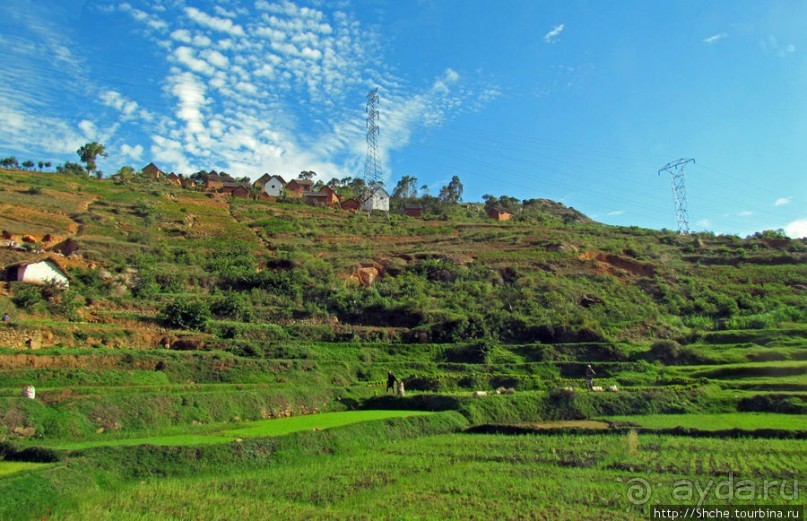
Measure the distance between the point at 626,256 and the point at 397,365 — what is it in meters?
34.9

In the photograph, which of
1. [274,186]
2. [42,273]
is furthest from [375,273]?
[274,186]

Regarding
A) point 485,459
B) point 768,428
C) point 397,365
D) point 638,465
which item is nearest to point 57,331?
point 397,365

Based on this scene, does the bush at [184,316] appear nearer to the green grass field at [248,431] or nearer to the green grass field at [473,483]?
the green grass field at [248,431]

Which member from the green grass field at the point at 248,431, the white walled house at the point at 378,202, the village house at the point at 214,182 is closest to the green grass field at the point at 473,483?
the green grass field at the point at 248,431

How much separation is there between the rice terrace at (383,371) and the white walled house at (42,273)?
1.10 metres

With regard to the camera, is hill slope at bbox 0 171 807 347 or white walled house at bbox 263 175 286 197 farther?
white walled house at bbox 263 175 286 197

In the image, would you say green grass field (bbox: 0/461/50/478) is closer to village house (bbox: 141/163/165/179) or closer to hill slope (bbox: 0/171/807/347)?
hill slope (bbox: 0/171/807/347)

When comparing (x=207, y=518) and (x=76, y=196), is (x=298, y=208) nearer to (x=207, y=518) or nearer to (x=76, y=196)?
(x=76, y=196)

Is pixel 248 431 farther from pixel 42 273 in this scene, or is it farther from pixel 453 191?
pixel 453 191

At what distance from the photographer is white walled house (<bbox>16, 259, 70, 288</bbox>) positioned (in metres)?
33.3

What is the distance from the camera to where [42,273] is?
34.8 metres

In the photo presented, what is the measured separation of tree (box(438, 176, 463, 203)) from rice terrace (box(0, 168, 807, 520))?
48550mm

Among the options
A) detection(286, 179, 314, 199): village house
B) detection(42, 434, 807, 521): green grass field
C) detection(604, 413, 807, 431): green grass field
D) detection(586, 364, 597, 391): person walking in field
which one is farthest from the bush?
detection(286, 179, 314, 199): village house

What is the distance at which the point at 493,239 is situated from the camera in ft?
208
